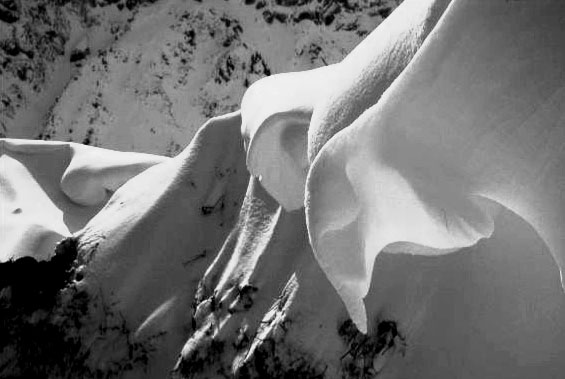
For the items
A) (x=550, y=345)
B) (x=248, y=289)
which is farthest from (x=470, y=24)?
(x=248, y=289)

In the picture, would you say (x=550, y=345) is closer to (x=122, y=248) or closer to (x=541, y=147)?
(x=541, y=147)

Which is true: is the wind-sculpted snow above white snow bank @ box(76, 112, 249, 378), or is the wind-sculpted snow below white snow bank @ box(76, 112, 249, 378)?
above

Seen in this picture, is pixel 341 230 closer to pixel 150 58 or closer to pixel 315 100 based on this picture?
pixel 315 100

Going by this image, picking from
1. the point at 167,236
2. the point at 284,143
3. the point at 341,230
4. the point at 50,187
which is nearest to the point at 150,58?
the point at 50,187

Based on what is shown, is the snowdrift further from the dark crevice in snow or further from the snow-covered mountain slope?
the snow-covered mountain slope

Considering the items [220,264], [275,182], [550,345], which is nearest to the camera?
[550,345]

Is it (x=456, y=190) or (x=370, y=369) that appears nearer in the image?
(x=456, y=190)

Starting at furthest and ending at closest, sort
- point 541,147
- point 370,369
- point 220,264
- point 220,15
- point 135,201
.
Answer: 1. point 220,15
2. point 135,201
3. point 220,264
4. point 370,369
5. point 541,147

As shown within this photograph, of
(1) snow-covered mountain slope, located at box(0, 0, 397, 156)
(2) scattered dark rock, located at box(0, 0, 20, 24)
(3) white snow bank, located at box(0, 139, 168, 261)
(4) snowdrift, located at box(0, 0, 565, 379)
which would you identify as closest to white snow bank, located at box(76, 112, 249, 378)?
(4) snowdrift, located at box(0, 0, 565, 379)
